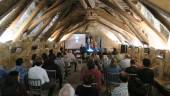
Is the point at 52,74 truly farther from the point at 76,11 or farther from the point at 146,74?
the point at 76,11

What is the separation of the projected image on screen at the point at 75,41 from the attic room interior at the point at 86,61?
573 cm

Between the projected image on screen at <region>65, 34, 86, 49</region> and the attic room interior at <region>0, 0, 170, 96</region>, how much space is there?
18.8 ft

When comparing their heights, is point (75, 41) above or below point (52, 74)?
above

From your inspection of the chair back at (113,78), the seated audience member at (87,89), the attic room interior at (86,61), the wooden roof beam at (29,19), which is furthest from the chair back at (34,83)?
the wooden roof beam at (29,19)

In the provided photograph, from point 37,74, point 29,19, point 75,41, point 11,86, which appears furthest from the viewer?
point 75,41

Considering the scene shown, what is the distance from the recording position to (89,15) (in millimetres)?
15461

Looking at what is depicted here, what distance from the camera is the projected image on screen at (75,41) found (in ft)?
76.2

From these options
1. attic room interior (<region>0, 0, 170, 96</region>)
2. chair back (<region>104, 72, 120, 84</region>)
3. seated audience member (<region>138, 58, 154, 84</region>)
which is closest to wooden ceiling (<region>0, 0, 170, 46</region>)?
attic room interior (<region>0, 0, 170, 96</region>)

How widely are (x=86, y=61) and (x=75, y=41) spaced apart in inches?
493

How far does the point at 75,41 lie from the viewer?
23.5m

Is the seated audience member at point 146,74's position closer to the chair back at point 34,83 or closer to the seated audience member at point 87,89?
the seated audience member at point 87,89

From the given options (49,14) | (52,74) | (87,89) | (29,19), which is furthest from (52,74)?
(87,89)

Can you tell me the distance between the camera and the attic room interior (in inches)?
259

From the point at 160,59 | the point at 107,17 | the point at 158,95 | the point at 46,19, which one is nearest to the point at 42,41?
the point at 46,19
